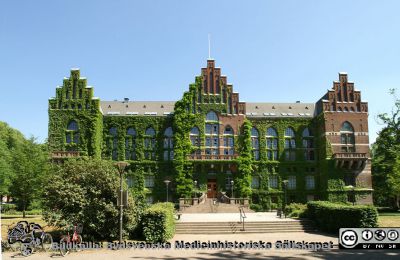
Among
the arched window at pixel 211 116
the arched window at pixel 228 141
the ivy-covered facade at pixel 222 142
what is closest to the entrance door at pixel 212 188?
the ivy-covered facade at pixel 222 142

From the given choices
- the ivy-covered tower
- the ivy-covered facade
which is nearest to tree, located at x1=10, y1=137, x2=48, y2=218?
the ivy-covered facade

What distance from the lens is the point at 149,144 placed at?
5762 cm

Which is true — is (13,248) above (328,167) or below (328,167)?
below

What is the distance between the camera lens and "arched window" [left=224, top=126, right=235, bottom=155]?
185 ft

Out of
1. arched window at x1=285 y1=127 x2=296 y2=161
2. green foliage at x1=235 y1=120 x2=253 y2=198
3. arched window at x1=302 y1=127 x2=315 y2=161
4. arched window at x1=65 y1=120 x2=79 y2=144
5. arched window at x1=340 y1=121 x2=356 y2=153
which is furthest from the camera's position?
arched window at x1=302 y1=127 x2=315 y2=161

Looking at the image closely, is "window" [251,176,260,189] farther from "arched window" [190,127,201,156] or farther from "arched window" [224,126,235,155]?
"arched window" [190,127,201,156]

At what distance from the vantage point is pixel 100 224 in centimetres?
2277

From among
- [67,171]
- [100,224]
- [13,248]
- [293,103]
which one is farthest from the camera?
[293,103]

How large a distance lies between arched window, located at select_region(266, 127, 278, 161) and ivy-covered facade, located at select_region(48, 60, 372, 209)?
164 millimetres

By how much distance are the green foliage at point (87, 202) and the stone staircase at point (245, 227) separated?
20.5 feet

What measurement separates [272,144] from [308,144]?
6.11 m

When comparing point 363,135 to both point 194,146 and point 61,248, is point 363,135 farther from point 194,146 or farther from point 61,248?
point 61,248

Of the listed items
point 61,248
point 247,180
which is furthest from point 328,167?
point 61,248

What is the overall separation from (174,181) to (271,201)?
1551 centimetres
